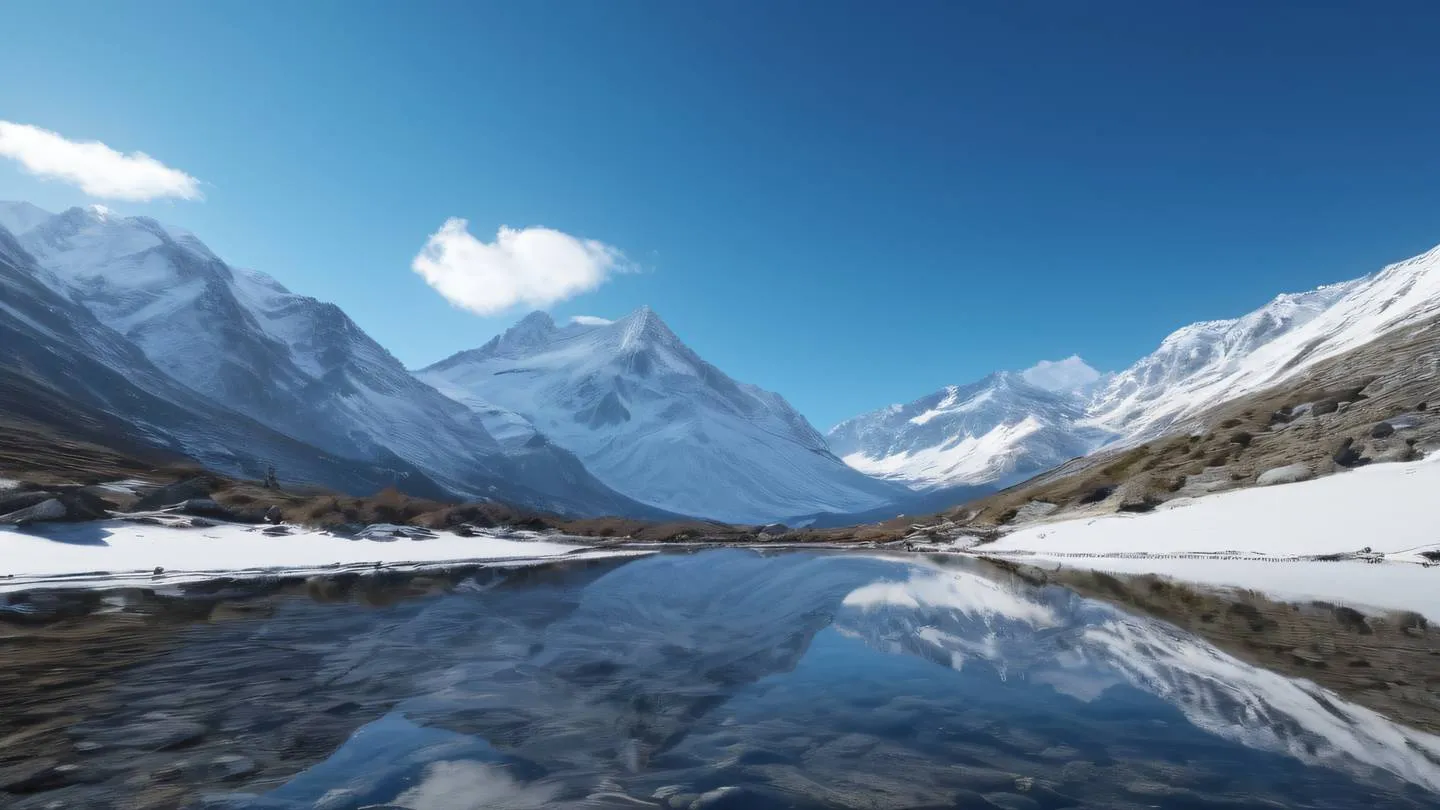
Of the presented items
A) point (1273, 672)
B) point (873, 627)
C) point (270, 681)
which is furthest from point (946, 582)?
point (270, 681)

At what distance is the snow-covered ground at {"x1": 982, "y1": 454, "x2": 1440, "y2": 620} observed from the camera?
23.9 m

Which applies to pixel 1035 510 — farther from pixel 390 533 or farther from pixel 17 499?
pixel 17 499

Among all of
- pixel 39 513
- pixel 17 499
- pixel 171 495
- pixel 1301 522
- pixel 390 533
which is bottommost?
pixel 390 533

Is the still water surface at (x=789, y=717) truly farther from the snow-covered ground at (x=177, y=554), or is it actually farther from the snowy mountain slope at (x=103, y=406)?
the snowy mountain slope at (x=103, y=406)

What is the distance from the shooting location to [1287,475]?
45.6 metres

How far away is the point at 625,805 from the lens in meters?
7.77

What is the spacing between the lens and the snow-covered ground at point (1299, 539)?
23.9 meters

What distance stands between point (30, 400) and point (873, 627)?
533 feet

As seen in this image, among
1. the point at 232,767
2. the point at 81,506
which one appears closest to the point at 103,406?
the point at 81,506

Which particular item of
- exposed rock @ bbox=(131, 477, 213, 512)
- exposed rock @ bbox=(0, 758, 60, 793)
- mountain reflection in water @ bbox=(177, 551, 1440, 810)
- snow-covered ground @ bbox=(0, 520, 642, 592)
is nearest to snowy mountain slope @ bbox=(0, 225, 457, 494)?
exposed rock @ bbox=(131, 477, 213, 512)

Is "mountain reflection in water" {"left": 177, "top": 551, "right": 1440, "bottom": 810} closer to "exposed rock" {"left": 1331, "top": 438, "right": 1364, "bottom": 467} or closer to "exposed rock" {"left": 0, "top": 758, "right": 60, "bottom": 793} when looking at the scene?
"exposed rock" {"left": 0, "top": 758, "right": 60, "bottom": 793}

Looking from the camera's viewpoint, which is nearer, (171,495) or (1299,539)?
(1299,539)

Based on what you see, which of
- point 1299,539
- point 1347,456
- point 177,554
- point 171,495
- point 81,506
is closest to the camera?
point 1299,539

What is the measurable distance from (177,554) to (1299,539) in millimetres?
59639
